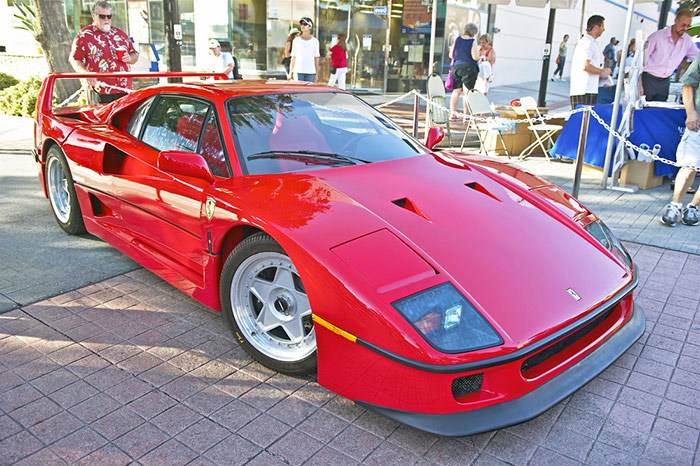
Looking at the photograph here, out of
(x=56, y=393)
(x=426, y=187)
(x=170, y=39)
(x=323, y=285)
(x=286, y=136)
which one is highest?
(x=170, y=39)

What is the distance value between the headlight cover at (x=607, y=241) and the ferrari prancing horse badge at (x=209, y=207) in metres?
1.96

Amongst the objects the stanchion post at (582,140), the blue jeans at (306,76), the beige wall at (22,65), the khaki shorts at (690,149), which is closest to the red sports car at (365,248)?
the stanchion post at (582,140)

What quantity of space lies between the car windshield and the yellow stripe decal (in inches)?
38.1

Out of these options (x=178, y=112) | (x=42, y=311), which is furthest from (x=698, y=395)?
(x=42, y=311)

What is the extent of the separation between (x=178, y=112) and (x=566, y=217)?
2355mm

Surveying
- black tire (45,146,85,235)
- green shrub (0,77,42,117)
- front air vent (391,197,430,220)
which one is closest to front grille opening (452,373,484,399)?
front air vent (391,197,430,220)

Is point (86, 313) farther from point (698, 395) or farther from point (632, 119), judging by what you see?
point (632, 119)

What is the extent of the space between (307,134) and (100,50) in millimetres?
4292

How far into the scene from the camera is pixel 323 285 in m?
2.32

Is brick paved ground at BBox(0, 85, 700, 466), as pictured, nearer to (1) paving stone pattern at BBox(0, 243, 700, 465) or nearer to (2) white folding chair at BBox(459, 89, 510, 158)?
(1) paving stone pattern at BBox(0, 243, 700, 465)

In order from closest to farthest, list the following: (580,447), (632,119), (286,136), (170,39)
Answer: (580,447), (286,136), (632,119), (170,39)

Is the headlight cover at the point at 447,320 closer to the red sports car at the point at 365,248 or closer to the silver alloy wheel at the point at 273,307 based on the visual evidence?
the red sports car at the point at 365,248

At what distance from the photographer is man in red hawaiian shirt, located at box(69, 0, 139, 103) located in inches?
248

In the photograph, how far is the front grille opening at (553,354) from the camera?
2326mm
